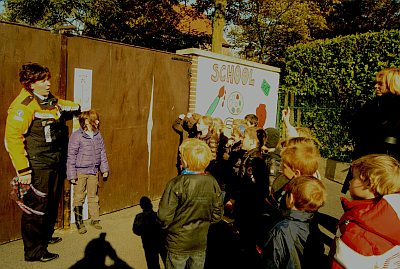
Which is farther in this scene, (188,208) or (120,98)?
(120,98)

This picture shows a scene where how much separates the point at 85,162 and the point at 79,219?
824 millimetres

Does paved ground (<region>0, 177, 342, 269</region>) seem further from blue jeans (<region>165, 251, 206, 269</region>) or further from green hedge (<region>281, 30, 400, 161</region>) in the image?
green hedge (<region>281, 30, 400, 161</region>)

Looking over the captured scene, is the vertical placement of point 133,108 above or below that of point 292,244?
above

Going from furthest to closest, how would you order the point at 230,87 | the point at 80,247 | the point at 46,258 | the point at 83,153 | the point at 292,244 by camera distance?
the point at 230,87, the point at 83,153, the point at 80,247, the point at 46,258, the point at 292,244

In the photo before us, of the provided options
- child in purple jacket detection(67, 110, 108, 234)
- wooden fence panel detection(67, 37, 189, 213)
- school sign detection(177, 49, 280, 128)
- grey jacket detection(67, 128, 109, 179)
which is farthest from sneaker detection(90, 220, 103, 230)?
school sign detection(177, 49, 280, 128)

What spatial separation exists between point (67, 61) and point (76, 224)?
2265mm

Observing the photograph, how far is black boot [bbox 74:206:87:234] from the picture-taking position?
475 centimetres

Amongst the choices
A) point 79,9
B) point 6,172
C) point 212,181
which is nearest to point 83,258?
point 6,172

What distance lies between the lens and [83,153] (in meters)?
4.67

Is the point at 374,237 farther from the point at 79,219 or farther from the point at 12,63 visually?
the point at 12,63

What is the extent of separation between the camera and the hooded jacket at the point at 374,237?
6.54 ft

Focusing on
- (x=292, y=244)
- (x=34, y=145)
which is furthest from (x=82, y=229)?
(x=292, y=244)

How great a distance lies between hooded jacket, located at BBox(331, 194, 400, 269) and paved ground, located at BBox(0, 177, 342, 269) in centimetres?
266

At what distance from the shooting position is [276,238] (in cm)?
242
